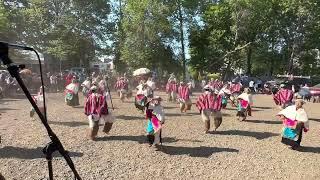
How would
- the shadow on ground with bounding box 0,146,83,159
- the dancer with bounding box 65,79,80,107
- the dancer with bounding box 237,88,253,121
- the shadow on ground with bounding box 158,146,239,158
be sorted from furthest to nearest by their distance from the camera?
the dancer with bounding box 65,79,80,107, the dancer with bounding box 237,88,253,121, the shadow on ground with bounding box 158,146,239,158, the shadow on ground with bounding box 0,146,83,159

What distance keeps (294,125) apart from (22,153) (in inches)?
296

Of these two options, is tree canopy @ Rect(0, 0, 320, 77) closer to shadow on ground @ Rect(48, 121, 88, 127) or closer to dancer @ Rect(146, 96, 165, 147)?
shadow on ground @ Rect(48, 121, 88, 127)

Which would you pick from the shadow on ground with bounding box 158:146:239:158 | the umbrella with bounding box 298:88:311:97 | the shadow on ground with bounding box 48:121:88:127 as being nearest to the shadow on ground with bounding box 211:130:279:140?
the shadow on ground with bounding box 158:146:239:158

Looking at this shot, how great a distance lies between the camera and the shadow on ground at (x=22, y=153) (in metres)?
10.3

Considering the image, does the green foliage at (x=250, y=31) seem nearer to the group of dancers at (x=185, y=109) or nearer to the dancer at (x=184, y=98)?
the group of dancers at (x=185, y=109)

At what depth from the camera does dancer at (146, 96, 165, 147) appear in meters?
11.6

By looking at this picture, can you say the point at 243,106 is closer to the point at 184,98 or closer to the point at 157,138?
the point at 184,98

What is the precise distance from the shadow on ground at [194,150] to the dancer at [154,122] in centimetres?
33

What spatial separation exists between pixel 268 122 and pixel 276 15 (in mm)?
33770

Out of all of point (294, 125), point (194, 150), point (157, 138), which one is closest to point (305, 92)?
point (294, 125)

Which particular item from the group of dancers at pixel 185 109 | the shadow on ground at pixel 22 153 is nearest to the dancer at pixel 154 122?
the group of dancers at pixel 185 109

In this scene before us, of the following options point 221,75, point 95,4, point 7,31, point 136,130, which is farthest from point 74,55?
point 136,130

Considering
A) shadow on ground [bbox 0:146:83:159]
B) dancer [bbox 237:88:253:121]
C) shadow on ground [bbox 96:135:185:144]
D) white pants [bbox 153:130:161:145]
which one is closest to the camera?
shadow on ground [bbox 0:146:83:159]

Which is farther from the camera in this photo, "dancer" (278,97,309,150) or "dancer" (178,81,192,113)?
"dancer" (178,81,192,113)
